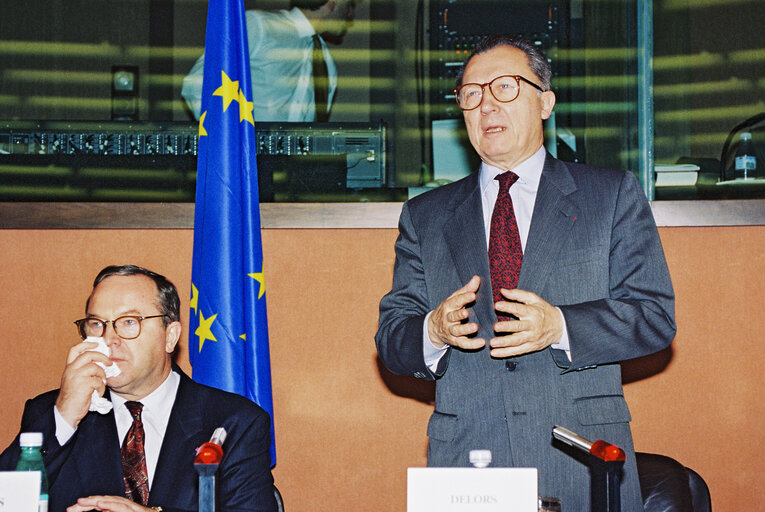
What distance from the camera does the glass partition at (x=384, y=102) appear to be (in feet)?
Result: 9.28

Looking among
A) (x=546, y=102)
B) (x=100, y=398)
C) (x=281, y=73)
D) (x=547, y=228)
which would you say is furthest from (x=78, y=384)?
(x=281, y=73)

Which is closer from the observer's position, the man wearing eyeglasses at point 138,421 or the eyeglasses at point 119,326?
the man wearing eyeglasses at point 138,421

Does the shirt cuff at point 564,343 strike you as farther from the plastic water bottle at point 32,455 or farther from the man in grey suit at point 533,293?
the plastic water bottle at point 32,455

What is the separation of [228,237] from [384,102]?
1399 millimetres

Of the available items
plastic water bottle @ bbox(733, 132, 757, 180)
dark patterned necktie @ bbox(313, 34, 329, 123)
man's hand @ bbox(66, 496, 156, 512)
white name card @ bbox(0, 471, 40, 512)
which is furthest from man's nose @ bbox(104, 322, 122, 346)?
plastic water bottle @ bbox(733, 132, 757, 180)

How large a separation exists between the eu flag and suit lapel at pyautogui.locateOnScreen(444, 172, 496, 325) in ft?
2.72

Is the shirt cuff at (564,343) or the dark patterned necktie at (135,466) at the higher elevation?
the shirt cuff at (564,343)

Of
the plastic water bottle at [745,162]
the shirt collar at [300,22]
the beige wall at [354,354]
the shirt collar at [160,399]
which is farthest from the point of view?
the shirt collar at [300,22]

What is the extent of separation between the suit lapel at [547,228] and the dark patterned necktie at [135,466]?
3.00 ft

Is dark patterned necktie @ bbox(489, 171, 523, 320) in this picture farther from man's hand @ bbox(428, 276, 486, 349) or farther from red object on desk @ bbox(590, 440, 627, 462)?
red object on desk @ bbox(590, 440, 627, 462)

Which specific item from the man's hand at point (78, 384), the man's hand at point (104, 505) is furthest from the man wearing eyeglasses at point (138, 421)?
the man's hand at point (104, 505)

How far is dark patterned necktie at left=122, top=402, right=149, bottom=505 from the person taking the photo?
180 cm

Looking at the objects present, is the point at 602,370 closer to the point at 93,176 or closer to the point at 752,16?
the point at 93,176

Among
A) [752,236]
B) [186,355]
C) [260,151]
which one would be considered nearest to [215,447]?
[186,355]
